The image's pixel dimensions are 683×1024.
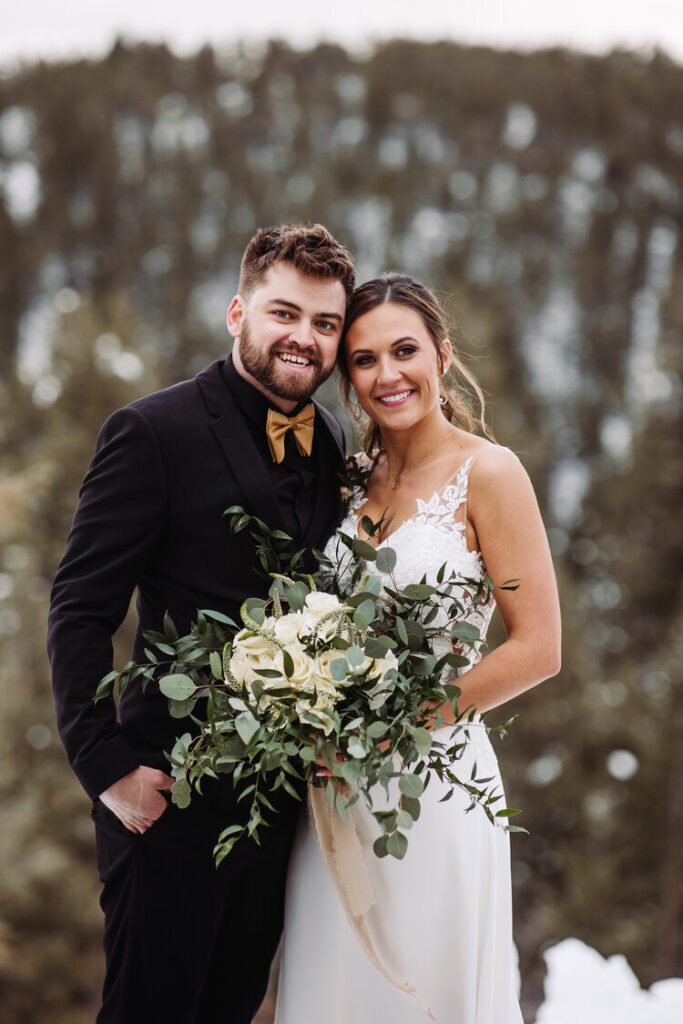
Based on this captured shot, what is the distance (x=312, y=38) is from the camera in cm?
848

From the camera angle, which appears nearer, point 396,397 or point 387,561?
point 387,561

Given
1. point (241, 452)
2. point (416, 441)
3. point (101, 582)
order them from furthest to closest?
point (416, 441) < point (241, 452) < point (101, 582)

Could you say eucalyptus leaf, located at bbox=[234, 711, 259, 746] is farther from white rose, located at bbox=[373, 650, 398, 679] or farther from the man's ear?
the man's ear

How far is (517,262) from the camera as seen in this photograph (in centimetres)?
888

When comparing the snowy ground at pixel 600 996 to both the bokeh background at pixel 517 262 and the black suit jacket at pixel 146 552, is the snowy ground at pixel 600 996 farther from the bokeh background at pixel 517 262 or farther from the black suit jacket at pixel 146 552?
the bokeh background at pixel 517 262

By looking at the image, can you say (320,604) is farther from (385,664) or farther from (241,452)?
(241,452)

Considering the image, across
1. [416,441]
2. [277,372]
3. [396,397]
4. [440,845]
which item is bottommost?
[440,845]

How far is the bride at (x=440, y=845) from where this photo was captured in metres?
2.33

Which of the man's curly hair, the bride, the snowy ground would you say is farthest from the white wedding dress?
the snowy ground

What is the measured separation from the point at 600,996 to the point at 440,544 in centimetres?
168

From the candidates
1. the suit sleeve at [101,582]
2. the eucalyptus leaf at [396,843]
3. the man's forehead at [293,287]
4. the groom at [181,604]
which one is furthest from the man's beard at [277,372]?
the eucalyptus leaf at [396,843]

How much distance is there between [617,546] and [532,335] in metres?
1.92

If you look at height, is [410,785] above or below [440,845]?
above

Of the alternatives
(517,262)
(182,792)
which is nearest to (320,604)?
(182,792)
